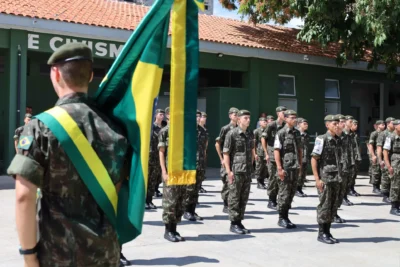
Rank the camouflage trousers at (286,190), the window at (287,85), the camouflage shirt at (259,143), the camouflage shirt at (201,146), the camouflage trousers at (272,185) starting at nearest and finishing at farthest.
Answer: the camouflage trousers at (286,190)
the camouflage shirt at (201,146)
the camouflage trousers at (272,185)
the camouflage shirt at (259,143)
the window at (287,85)

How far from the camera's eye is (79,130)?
2.59 metres

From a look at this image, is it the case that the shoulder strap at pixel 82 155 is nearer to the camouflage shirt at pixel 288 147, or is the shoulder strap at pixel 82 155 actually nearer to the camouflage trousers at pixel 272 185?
the camouflage shirt at pixel 288 147

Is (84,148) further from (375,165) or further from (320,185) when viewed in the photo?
(375,165)

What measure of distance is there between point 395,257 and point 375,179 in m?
6.81

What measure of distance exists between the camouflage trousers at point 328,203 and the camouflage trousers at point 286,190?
103 cm

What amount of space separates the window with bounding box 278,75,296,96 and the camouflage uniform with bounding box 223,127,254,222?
11.3 m

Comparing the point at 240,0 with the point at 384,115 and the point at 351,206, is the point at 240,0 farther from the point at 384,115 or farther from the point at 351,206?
the point at 351,206

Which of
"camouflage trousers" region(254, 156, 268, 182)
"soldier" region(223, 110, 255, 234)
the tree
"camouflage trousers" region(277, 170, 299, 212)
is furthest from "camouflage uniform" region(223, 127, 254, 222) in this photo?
the tree

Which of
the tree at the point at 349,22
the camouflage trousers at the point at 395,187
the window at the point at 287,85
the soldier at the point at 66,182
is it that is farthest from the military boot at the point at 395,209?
the window at the point at 287,85

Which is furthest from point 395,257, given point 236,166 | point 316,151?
point 236,166

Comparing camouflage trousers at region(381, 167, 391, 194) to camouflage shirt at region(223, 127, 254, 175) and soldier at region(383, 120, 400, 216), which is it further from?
camouflage shirt at region(223, 127, 254, 175)

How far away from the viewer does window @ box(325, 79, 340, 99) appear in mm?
20594

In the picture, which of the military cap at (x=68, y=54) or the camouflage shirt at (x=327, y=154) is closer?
the military cap at (x=68, y=54)

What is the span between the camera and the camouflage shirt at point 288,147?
28.3 feet
